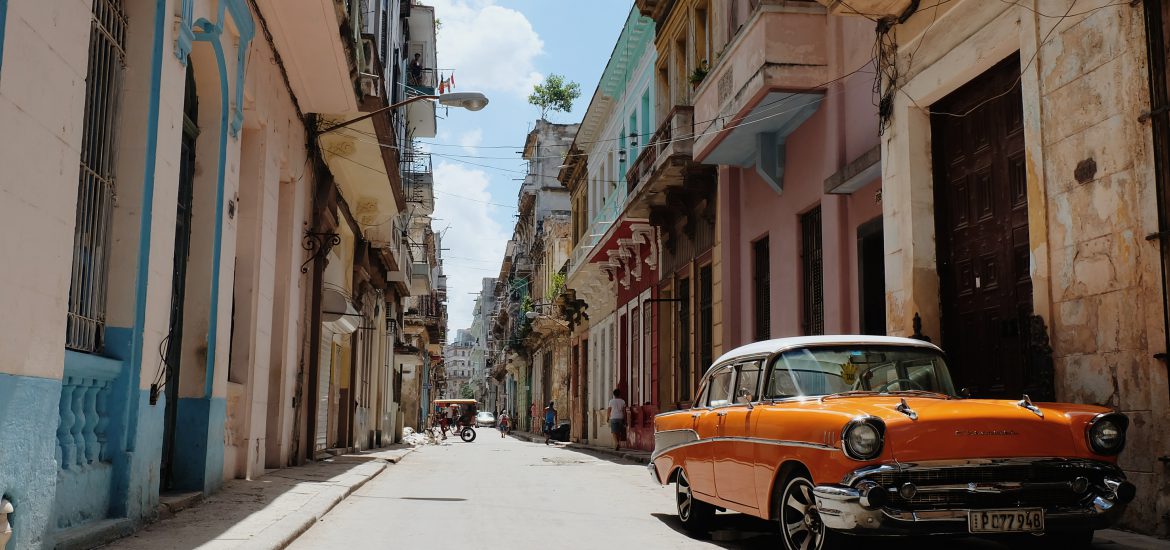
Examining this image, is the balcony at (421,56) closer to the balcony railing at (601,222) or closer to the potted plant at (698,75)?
the balcony railing at (601,222)

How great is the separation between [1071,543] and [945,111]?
17.1 feet

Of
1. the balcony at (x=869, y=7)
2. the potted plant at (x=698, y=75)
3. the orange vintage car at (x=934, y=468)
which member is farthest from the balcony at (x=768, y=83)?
the orange vintage car at (x=934, y=468)

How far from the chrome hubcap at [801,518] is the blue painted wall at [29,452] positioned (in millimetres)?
4106

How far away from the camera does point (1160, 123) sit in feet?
22.1

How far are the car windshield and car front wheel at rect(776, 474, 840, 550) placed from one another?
0.81m

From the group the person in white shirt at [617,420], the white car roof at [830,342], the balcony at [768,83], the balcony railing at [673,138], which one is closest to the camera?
the white car roof at [830,342]

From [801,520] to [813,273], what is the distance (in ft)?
28.0

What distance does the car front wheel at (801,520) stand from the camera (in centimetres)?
559

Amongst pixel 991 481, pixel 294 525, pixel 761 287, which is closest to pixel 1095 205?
pixel 991 481

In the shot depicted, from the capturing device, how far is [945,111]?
9.88 meters

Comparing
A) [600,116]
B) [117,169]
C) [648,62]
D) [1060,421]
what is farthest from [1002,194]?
[600,116]

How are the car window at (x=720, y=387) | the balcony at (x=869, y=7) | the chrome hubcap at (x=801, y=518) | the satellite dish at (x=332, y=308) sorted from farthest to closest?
the satellite dish at (x=332, y=308), the balcony at (x=869, y=7), the car window at (x=720, y=387), the chrome hubcap at (x=801, y=518)

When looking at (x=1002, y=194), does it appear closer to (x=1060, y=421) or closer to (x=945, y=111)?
(x=945, y=111)

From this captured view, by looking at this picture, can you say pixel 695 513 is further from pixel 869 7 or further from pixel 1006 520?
pixel 869 7
